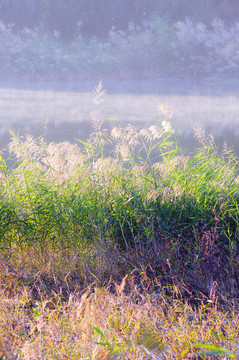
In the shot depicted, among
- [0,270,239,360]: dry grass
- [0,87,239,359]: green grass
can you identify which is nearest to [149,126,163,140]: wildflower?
[0,87,239,359]: green grass

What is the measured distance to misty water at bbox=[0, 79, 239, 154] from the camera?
11773 millimetres

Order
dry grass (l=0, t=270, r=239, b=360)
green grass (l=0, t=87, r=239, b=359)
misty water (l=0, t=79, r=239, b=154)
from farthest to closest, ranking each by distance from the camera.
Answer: misty water (l=0, t=79, r=239, b=154) → green grass (l=0, t=87, r=239, b=359) → dry grass (l=0, t=270, r=239, b=360)

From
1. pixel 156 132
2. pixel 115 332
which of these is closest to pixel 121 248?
pixel 115 332

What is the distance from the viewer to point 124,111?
53.4 ft

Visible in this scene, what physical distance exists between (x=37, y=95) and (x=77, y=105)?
4667 millimetres

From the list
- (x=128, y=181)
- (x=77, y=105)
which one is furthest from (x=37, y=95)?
(x=128, y=181)

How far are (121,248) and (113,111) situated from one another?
176 inches

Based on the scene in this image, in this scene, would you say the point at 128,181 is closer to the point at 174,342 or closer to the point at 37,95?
the point at 174,342

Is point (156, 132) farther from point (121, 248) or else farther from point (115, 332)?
point (115, 332)

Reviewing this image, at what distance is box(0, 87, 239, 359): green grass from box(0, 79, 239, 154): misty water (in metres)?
3.73

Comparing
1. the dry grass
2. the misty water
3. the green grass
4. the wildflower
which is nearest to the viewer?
the dry grass

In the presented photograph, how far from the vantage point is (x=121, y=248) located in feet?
8.71

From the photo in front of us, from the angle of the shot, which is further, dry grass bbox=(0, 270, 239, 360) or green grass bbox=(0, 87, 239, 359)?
green grass bbox=(0, 87, 239, 359)

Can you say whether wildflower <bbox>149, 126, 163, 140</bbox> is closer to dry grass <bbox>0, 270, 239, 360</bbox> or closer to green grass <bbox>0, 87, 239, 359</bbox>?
green grass <bbox>0, 87, 239, 359</bbox>
